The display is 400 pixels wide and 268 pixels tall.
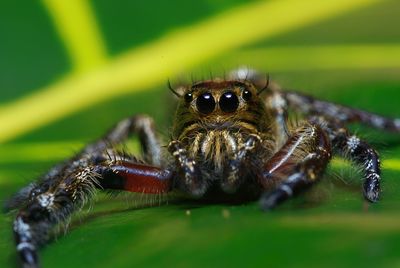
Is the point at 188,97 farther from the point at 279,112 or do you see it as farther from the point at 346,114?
the point at 346,114

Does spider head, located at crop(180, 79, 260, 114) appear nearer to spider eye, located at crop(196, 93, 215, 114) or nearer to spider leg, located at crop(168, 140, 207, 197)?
spider eye, located at crop(196, 93, 215, 114)

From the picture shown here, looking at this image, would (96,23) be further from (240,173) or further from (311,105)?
(240,173)

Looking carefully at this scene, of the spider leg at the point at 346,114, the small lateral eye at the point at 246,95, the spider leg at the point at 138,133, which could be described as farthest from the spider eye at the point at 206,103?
the spider leg at the point at 346,114

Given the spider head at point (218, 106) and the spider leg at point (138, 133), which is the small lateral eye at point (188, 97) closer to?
the spider head at point (218, 106)

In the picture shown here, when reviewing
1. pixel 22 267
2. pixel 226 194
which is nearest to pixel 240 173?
pixel 226 194

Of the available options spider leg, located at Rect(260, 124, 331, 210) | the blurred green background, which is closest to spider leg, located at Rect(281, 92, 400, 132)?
the blurred green background

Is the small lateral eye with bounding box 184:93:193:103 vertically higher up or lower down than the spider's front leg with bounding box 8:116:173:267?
higher up

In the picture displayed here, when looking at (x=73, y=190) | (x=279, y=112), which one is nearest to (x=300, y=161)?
(x=73, y=190)
